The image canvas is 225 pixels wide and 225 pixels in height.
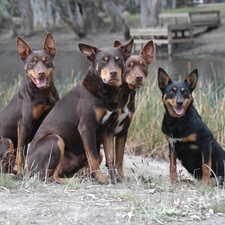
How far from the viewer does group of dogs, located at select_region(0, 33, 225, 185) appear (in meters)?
7.84

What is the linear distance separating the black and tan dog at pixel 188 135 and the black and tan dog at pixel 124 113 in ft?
1.14

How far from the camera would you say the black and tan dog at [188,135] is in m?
Result: 8.16

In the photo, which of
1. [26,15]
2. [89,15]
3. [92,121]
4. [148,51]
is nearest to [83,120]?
[92,121]

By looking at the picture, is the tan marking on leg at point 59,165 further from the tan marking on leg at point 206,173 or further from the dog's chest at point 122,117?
the tan marking on leg at point 206,173

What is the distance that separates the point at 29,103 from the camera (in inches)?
330

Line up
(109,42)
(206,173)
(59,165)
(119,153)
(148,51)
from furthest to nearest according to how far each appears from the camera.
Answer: (109,42), (148,51), (119,153), (206,173), (59,165)

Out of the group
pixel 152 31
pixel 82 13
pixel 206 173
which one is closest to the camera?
pixel 206 173

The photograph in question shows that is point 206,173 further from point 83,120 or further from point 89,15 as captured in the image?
point 89,15

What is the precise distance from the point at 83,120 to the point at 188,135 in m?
1.32

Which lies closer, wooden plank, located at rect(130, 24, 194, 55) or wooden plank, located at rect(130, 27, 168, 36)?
wooden plank, located at rect(130, 24, 194, 55)

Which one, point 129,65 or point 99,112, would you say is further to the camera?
point 129,65

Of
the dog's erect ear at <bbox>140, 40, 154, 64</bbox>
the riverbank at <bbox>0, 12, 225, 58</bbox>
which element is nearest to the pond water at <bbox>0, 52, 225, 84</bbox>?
the riverbank at <bbox>0, 12, 225, 58</bbox>


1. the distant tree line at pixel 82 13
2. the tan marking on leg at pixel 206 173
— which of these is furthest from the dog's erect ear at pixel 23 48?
the distant tree line at pixel 82 13

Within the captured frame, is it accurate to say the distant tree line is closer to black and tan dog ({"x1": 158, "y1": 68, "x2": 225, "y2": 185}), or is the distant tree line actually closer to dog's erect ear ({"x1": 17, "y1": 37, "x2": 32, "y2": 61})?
dog's erect ear ({"x1": 17, "y1": 37, "x2": 32, "y2": 61})
